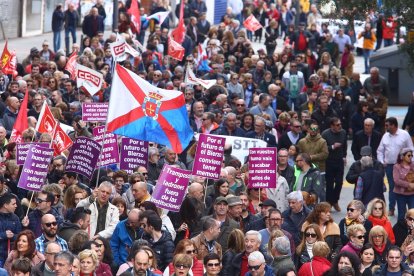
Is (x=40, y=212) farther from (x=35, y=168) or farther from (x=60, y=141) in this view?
(x=60, y=141)

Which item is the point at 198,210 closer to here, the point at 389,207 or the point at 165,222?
the point at 165,222

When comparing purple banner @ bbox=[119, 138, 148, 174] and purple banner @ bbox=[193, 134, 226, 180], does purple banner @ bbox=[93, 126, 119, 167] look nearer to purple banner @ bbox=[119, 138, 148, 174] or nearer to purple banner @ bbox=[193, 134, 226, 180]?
purple banner @ bbox=[119, 138, 148, 174]

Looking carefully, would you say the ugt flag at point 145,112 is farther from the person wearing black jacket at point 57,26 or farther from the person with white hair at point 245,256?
the person wearing black jacket at point 57,26

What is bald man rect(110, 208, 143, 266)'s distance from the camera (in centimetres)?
1667

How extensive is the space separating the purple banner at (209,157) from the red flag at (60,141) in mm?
2394

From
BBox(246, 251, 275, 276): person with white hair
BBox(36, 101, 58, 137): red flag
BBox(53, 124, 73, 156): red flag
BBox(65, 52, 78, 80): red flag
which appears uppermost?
BBox(65, 52, 78, 80): red flag

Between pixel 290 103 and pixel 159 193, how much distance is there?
13.7 meters

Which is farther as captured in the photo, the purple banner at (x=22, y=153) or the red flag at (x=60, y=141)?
the red flag at (x=60, y=141)

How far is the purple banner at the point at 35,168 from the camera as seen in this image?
58.3 ft

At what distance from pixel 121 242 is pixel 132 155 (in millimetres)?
3039

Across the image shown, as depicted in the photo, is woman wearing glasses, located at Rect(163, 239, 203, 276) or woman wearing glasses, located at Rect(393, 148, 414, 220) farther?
woman wearing glasses, located at Rect(393, 148, 414, 220)

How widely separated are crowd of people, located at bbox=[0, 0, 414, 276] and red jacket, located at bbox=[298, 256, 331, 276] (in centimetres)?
1

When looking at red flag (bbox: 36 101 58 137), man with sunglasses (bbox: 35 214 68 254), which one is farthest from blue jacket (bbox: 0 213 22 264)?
red flag (bbox: 36 101 58 137)

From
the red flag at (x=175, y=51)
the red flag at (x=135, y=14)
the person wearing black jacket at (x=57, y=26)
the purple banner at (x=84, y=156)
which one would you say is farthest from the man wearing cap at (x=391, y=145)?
the person wearing black jacket at (x=57, y=26)
